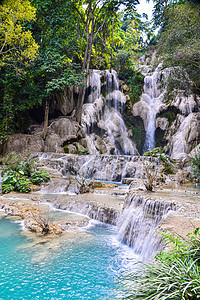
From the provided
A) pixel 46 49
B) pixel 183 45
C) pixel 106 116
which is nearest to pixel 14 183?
pixel 46 49

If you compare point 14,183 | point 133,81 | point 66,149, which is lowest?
point 14,183

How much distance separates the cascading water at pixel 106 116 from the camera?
66.2 feet

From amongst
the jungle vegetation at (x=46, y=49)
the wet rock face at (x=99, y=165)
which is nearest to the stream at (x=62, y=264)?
the wet rock face at (x=99, y=165)

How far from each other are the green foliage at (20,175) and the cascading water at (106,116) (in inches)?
331

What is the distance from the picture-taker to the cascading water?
66.2 feet

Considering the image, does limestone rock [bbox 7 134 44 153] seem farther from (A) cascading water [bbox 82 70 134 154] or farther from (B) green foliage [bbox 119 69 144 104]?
(B) green foliage [bbox 119 69 144 104]

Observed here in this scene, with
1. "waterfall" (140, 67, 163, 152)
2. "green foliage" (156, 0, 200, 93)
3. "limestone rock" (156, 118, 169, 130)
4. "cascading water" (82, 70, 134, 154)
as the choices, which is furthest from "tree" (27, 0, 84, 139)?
"limestone rock" (156, 118, 169, 130)

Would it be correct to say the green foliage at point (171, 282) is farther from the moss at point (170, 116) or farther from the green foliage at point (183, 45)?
the moss at point (170, 116)

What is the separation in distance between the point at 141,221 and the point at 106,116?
18.0 m

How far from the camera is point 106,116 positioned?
22172 mm

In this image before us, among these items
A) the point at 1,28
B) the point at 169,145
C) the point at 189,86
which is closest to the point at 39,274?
the point at 1,28

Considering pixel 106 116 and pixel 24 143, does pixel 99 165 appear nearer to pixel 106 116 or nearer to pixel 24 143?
pixel 24 143

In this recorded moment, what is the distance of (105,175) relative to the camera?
1353 cm

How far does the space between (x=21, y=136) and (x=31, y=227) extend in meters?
12.6
